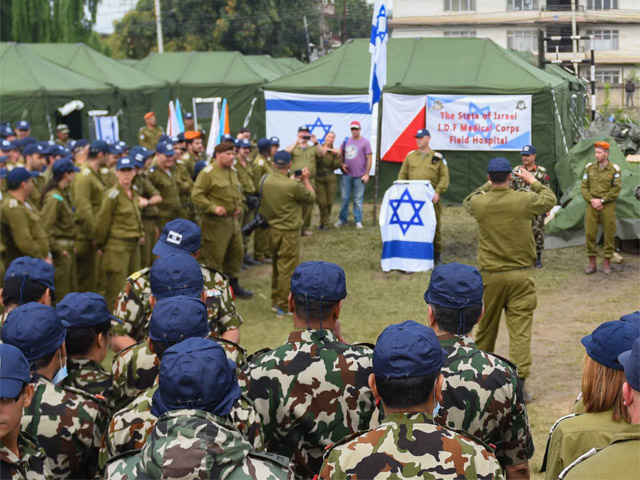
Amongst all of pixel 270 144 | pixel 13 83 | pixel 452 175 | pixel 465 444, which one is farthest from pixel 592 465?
pixel 13 83

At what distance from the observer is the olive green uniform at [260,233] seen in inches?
520

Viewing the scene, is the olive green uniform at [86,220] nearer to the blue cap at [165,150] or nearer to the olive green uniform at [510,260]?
the blue cap at [165,150]

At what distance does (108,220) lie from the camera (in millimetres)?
9359

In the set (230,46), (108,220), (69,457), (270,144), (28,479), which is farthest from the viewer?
(230,46)

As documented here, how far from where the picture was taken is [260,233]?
13.2 m

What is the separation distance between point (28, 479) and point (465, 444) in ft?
5.19

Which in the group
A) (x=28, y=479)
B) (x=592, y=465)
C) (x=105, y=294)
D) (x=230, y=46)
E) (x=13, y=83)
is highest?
(x=230, y=46)

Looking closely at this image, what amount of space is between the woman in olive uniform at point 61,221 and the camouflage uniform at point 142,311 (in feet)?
11.2

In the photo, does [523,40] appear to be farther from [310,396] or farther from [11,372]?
[11,372]

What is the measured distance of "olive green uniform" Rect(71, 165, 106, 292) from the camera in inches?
380

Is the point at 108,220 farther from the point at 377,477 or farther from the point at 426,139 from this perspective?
the point at 377,477

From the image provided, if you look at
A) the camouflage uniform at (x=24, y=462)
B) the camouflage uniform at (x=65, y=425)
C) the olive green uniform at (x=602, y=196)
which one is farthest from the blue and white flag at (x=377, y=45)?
the camouflage uniform at (x=24, y=462)

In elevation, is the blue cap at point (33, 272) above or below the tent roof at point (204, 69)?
below

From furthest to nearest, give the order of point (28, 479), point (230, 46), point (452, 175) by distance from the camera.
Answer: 1. point (230, 46)
2. point (452, 175)
3. point (28, 479)
